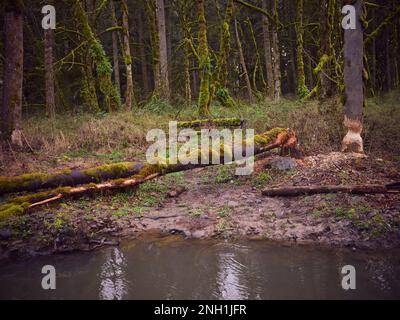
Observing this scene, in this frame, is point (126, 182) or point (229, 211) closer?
point (229, 211)

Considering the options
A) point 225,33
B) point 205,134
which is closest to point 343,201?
point 205,134

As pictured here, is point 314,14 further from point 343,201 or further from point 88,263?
point 88,263

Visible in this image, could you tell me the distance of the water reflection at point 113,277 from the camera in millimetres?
4369

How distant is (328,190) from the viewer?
693cm

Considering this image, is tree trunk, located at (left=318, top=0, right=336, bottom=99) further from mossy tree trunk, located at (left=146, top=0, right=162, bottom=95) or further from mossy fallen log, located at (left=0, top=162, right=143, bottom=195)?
mossy fallen log, located at (left=0, top=162, right=143, bottom=195)

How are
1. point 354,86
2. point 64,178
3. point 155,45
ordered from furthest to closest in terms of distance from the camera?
point 155,45 < point 354,86 < point 64,178

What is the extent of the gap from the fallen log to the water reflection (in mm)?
3511

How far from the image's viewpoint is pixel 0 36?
17359 millimetres

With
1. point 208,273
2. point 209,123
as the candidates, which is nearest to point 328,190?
point 208,273

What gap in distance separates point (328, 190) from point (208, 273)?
3.34 meters

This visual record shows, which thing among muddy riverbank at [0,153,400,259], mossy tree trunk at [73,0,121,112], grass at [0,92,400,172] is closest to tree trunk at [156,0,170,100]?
mossy tree trunk at [73,0,121,112]

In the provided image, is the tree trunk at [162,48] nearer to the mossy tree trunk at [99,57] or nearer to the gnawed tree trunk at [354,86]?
the mossy tree trunk at [99,57]

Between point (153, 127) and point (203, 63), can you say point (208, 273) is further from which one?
point (203, 63)
